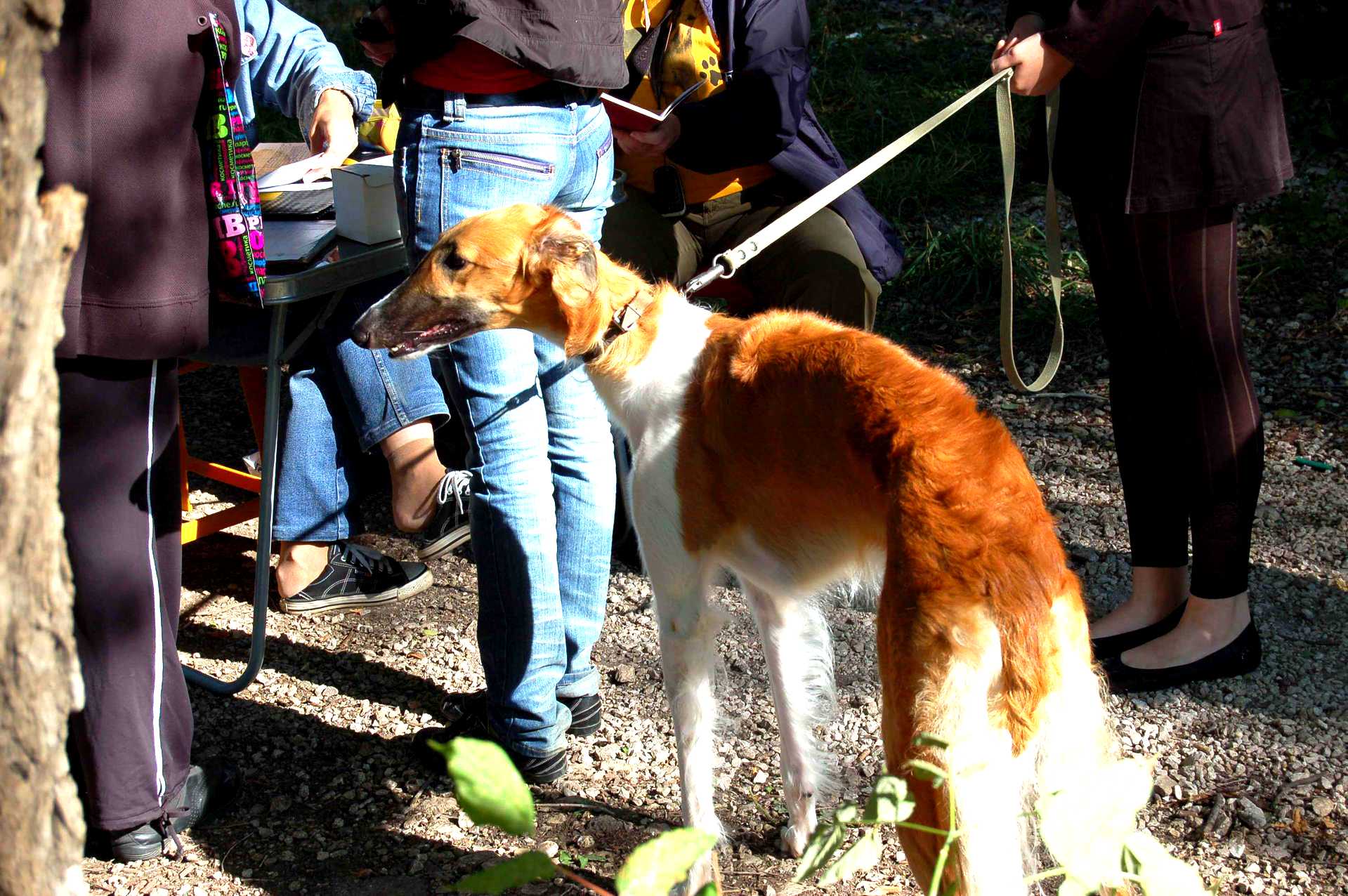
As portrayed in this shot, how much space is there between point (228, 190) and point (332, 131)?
4.56 ft

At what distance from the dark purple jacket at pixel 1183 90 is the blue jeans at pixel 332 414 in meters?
2.32

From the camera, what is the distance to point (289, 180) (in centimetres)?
371

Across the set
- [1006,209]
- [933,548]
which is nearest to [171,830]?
[933,548]

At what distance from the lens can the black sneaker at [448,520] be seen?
4.02m

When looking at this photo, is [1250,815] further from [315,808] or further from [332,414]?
[332,414]

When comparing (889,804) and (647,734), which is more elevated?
(889,804)

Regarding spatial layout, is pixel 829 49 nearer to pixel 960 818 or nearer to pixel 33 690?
pixel 960 818

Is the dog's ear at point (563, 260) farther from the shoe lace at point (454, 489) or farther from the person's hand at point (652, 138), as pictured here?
the shoe lace at point (454, 489)

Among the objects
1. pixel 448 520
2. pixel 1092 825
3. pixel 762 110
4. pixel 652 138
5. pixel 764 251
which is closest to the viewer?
pixel 1092 825

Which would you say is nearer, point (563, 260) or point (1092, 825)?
point (1092, 825)

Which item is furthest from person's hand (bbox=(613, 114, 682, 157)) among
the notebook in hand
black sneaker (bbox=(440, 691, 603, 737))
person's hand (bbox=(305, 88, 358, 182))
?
black sneaker (bbox=(440, 691, 603, 737))

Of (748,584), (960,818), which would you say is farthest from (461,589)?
(960,818)

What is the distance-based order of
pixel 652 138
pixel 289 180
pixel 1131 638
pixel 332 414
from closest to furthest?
1. pixel 1131 638
2. pixel 652 138
3. pixel 289 180
4. pixel 332 414

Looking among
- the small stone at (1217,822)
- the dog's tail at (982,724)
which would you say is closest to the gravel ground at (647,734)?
the small stone at (1217,822)
